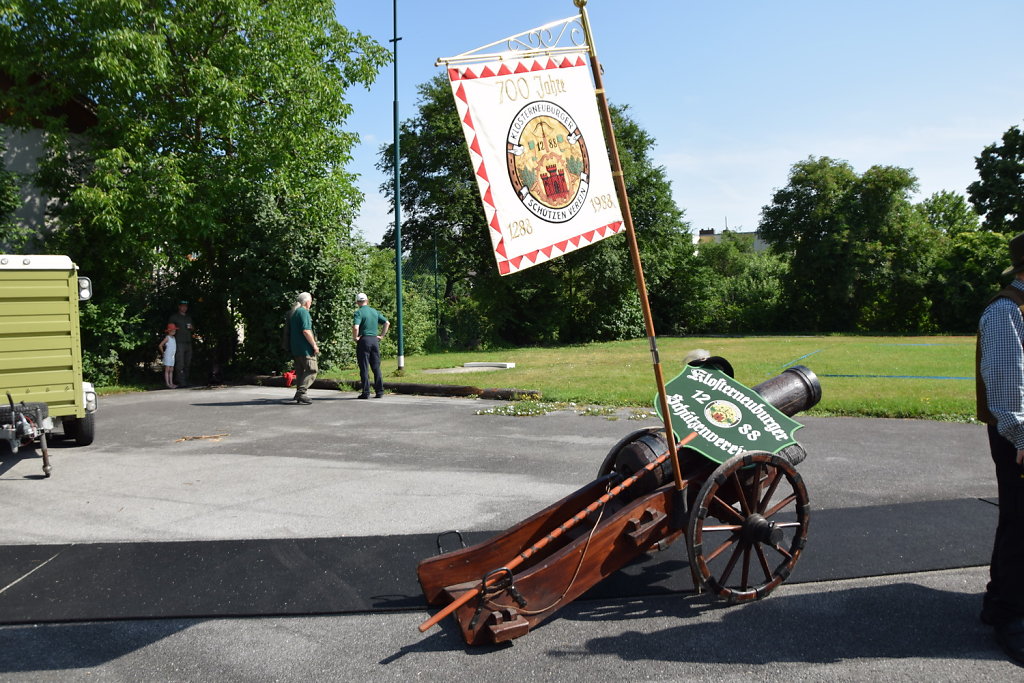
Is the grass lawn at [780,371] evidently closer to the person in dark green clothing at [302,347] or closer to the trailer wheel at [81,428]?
the person in dark green clothing at [302,347]

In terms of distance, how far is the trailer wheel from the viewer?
29.2ft

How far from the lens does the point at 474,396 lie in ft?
42.6

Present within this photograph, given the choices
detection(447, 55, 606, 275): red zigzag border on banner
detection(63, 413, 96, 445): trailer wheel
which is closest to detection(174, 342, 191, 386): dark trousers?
detection(63, 413, 96, 445): trailer wheel

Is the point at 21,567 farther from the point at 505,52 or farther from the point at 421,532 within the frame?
the point at 505,52

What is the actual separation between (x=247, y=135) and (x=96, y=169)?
303cm

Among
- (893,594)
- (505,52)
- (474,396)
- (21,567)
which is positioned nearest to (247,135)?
(474,396)

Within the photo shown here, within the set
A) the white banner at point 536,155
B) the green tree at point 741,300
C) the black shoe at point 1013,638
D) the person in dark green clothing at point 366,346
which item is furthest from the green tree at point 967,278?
the white banner at point 536,155

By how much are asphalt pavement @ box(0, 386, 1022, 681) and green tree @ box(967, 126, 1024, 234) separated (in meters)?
38.4

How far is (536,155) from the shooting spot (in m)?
3.54

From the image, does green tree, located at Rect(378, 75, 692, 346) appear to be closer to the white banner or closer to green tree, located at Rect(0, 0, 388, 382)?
green tree, located at Rect(0, 0, 388, 382)

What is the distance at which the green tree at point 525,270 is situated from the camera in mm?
27031

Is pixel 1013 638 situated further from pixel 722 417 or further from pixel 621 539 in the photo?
pixel 621 539

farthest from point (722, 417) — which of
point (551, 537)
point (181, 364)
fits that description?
point (181, 364)

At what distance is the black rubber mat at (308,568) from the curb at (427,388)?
7.32 meters
